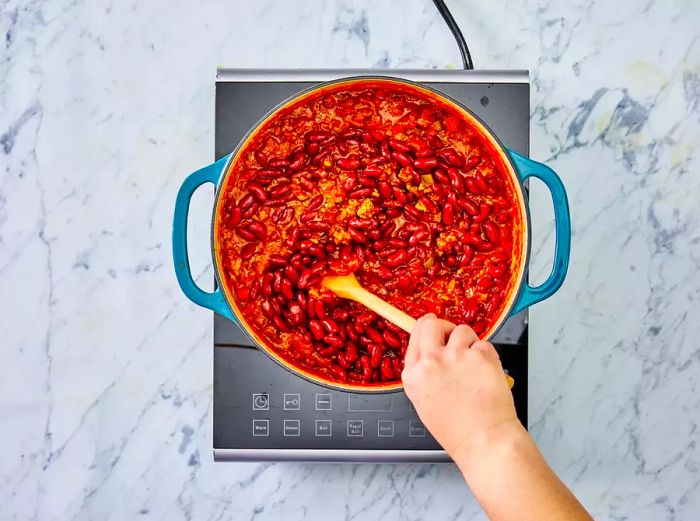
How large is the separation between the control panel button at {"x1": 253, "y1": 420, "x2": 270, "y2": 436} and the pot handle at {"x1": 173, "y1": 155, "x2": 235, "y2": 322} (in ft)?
0.78

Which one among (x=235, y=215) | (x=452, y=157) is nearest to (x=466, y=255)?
(x=452, y=157)

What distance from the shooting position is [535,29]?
1263mm

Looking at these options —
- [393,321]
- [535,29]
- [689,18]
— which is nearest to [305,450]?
[393,321]

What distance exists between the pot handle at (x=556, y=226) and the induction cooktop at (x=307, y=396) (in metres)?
0.15

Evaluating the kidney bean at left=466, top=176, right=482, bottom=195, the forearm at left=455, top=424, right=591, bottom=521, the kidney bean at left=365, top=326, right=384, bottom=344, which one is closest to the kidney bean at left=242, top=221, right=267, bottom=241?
the kidney bean at left=365, top=326, right=384, bottom=344

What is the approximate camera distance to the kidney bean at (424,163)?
106cm

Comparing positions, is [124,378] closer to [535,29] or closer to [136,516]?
[136,516]

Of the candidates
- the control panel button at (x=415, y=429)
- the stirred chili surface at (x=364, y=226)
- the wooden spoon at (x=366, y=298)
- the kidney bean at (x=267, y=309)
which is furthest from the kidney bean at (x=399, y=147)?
the control panel button at (x=415, y=429)

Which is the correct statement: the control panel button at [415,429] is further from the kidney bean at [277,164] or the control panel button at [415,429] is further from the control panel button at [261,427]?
the kidney bean at [277,164]

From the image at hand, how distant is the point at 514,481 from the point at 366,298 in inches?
13.9

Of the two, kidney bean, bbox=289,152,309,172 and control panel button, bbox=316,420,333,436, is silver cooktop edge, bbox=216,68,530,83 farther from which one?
control panel button, bbox=316,420,333,436

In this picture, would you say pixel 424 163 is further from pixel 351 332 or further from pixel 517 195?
pixel 351 332

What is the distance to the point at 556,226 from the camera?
3.26 feet

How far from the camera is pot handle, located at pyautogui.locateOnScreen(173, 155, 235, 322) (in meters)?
0.99
